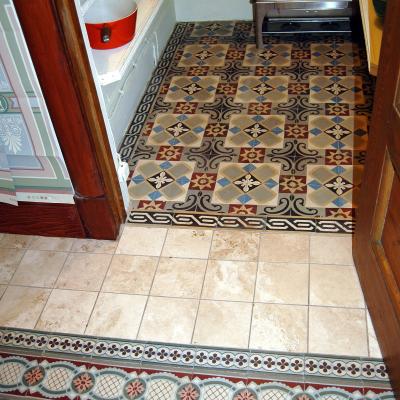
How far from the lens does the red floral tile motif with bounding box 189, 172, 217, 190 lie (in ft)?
7.89

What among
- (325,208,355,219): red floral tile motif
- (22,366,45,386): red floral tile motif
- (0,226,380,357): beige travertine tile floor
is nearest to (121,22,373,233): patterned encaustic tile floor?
(325,208,355,219): red floral tile motif

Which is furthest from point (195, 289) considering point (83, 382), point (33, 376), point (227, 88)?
point (227, 88)

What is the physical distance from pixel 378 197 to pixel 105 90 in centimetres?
145

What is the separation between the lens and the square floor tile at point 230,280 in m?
1.92

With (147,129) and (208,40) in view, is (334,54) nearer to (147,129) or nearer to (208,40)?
(208,40)

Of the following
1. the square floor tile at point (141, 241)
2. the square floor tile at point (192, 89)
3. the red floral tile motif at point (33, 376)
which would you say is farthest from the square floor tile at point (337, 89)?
the red floral tile motif at point (33, 376)

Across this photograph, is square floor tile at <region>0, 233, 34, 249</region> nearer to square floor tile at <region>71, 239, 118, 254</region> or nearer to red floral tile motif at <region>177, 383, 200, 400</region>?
square floor tile at <region>71, 239, 118, 254</region>

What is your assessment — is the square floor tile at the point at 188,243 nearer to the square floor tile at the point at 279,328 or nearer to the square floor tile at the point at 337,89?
the square floor tile at the point at 279,328

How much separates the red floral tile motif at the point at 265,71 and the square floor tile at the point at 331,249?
1400 millimetres

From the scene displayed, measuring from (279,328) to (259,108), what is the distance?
1443mm

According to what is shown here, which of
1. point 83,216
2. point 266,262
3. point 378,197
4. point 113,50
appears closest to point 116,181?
point 83,216

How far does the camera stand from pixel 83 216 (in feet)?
6.97

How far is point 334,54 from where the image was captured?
3281 mm

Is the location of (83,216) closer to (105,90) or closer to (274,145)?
(105,90)
